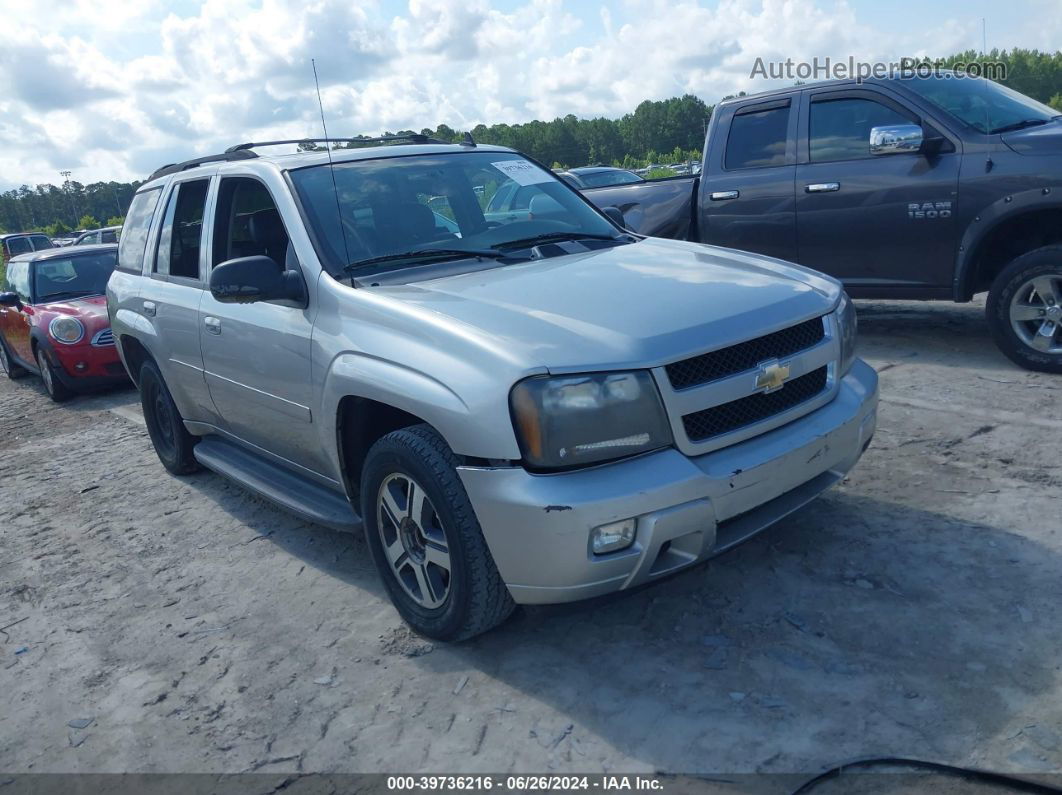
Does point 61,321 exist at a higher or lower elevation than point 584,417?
lower

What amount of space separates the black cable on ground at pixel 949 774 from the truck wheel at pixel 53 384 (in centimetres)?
889

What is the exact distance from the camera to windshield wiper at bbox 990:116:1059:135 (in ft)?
20.9

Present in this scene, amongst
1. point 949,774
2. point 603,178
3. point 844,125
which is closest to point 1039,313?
point 844,125

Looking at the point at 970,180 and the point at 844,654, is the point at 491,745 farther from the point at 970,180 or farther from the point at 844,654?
the point at 970,180

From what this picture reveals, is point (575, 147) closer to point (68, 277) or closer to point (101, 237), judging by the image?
point (101, 237)

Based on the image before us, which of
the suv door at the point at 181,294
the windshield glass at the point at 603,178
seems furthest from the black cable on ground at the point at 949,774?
the windshield glass at the point at 603,178

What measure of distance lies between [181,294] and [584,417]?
3036 mm

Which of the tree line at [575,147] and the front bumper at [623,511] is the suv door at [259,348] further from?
the tree line at [575,147]

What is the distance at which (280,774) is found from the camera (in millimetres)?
2951

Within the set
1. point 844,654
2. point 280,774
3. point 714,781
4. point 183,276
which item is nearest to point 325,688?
point 280,774

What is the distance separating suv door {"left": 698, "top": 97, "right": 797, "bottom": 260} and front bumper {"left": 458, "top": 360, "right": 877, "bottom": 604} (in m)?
4.48

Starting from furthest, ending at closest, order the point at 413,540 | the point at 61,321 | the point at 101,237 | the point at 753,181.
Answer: the point at 101,237, the point at 61,321, the point at 753,181, the point at 413,540

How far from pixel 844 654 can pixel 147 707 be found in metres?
2.47

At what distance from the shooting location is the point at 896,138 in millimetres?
6273
